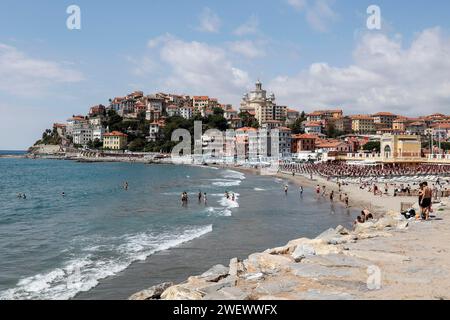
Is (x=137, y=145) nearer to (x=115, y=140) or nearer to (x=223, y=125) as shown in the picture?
(x=115, y=140)

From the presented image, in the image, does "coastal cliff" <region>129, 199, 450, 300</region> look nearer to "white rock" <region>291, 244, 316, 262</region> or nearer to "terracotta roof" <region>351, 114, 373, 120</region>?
"white rock" <region>291, 244, 316, 262</region>

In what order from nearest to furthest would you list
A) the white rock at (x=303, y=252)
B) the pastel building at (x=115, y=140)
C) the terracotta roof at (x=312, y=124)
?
the white rock at (x=303, y=252)
the terracotta roof at (x=312, y=124)
the pastel building at (x=115, y=140)

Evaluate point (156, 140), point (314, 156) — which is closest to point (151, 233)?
point (314, 156)

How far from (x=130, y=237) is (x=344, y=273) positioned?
13612 millimetres

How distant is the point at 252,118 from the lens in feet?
487

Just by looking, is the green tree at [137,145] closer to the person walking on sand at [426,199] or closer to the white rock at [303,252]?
the person walking on sand at [426,199]

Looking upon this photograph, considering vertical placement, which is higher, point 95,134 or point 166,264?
point 95,134

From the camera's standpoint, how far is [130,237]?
19.7 m

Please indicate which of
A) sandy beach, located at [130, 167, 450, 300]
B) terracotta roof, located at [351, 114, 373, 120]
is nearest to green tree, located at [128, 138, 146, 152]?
terracotta roof, located at [351, 114, 373, 120]

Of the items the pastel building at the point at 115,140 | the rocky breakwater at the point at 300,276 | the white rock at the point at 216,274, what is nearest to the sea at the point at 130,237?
the white rock at the point at 216,274

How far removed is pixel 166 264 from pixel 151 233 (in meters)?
6.39

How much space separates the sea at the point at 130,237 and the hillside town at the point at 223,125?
7851cm

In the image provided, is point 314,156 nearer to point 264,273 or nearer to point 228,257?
point 228,257

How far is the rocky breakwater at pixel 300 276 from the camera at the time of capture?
6.93 m
